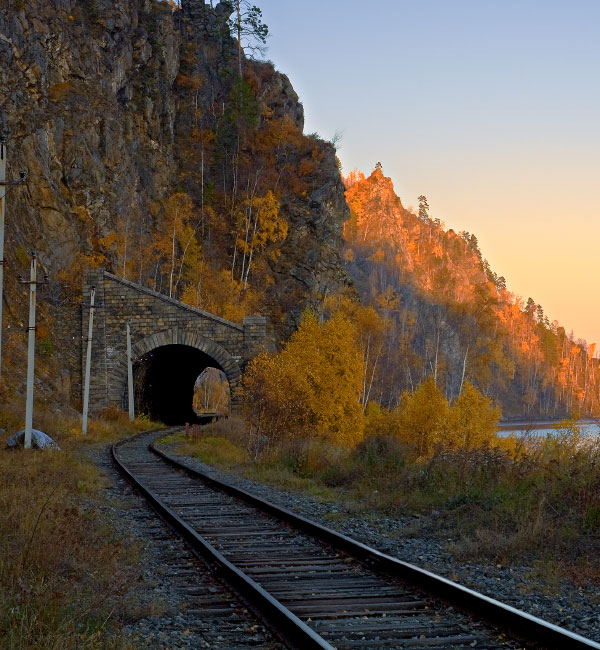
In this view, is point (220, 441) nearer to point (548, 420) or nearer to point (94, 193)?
point (94, 193)

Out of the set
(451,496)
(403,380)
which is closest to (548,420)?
(403,380)

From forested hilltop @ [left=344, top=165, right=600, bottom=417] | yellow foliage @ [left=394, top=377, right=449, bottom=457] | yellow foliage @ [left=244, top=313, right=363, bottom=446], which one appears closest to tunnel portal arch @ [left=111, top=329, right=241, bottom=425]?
yellow foliage @ [left=244, top=313, right=363, bottom=446]

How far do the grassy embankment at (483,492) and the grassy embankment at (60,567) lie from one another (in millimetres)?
3387

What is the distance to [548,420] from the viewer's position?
346 ft

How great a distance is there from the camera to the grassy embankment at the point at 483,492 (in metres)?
7.37

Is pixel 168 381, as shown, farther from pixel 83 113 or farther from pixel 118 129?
pixel 83 113

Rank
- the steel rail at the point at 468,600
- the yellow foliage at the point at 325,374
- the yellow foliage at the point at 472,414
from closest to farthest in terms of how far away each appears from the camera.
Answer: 1. the steel rail at the point at 468,600
2. the yellow foliage at the point at 325,374
3. the yellow foliage at the point at 472,414

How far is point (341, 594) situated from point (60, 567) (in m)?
2.54

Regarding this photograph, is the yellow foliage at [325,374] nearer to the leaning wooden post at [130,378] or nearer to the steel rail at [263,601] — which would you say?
the leaning wooden post at [130,378]

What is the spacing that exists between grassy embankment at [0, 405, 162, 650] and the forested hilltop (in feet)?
194

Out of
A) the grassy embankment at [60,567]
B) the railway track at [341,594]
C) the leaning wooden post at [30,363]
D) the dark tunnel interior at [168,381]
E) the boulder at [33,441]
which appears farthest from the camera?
the dark tunnel interior at [168,381]

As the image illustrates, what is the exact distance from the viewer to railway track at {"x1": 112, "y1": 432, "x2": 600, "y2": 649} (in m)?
4.68

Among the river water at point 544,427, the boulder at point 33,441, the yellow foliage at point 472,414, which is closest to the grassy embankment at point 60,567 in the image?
the boulder at point 33,441

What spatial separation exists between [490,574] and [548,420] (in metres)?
105
